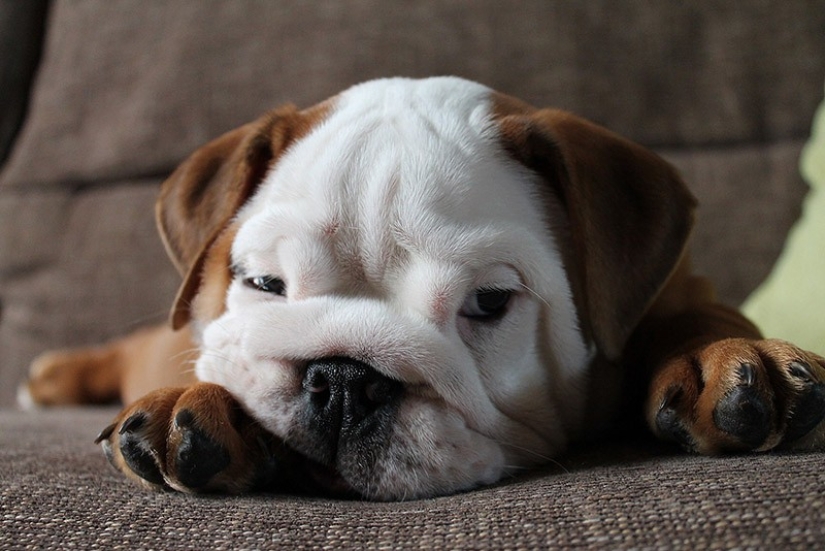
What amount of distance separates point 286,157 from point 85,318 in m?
1.76

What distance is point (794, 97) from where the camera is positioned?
105 inches

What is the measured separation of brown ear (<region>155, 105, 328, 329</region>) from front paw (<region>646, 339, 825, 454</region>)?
0.83 m

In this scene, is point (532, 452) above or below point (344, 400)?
below

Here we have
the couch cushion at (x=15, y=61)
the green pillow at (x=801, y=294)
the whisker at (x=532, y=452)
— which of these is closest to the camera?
the whisker at (x=532, y=452)

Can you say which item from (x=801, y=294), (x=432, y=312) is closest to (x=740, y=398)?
(x=432, y=312)

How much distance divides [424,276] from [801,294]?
0.86 metres

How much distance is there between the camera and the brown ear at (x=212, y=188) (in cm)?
153

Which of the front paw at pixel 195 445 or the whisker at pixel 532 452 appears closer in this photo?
the front paw at pixel 195 445

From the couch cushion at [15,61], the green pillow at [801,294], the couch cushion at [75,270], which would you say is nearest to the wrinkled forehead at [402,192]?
the green pillow at [801,294]

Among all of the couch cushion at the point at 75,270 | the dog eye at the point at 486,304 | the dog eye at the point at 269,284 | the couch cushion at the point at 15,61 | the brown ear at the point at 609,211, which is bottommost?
the couch cushion at the point at 75,270

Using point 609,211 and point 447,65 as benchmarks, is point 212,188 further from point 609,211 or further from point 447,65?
point 447,65

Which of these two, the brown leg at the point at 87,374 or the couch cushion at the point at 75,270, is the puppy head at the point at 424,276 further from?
the couch cushion at the point at 75,270

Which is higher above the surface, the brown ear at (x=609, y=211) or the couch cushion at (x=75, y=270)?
the brown ear at (x=609, y=211)

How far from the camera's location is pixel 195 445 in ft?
3.59
